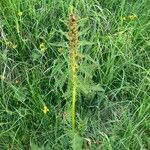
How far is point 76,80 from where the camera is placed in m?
2.17

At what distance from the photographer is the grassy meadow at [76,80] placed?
2.45 m

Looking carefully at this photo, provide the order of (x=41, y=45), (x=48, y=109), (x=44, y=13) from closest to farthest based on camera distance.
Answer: (x=48, y=109)
(x=41, y=45)
(x=44, y=13)

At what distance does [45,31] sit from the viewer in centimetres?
281

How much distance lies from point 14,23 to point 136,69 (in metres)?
0.87

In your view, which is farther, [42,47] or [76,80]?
[42,47]

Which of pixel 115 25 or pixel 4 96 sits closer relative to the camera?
pixel 4 96

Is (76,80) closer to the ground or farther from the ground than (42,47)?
farther from the ground

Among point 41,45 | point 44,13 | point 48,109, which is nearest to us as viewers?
point 48,109

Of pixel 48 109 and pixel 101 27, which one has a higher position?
pixel 101 27

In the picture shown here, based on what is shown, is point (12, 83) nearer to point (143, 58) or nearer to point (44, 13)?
point (44, 13)

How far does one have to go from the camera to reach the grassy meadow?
8.04 ft

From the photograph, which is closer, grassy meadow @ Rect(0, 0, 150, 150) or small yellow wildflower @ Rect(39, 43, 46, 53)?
grassy meadow @ Rect(0, 0, 150, 150)

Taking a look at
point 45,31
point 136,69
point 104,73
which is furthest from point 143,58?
point 45,31

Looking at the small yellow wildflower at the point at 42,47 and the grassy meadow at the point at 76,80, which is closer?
the grassy meadow at the point at 76,80
